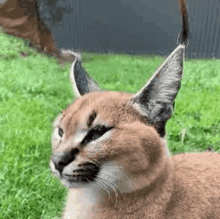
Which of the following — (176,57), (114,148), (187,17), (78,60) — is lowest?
(114,148)

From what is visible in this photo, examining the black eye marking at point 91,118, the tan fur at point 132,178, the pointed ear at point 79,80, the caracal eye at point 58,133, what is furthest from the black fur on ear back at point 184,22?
the caracal eye at point 58,133

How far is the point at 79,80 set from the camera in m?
2.21

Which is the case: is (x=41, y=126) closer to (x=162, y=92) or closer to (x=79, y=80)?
(x=79, y=80)

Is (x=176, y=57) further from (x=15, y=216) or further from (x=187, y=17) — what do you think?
(x=15, y=216)

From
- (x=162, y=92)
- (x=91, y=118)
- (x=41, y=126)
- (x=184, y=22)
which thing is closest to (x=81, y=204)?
(x=91, y=118)

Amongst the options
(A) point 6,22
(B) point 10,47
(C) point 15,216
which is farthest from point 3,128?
(A) point 6,22

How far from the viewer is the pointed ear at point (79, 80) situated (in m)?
2.18

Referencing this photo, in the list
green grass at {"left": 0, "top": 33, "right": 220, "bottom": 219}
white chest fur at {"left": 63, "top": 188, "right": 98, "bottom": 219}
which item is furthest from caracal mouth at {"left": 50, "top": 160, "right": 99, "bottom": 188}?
green grass at {"left": 0, "top": 33, "right": 220, "bottom": 219}

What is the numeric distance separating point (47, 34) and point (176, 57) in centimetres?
1381

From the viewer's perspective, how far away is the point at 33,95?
6.26 m

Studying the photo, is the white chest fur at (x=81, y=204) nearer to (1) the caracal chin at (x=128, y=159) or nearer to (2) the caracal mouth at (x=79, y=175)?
(1) the caracal chin at (x=128, y=159)

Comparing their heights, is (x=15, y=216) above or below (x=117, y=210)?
below

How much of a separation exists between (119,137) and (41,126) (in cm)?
306

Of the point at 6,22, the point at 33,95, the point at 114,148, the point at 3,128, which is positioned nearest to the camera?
the point at 114,148
